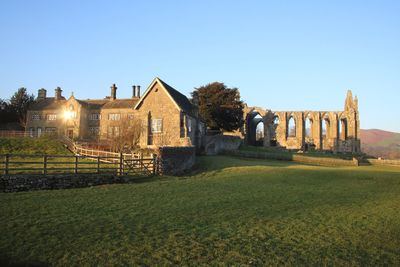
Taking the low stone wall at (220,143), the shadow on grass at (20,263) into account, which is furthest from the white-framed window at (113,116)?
the shadow on grass at (20,263)

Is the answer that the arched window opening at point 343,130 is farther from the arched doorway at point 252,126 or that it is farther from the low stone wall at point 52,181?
the low stone wall at point 52,181

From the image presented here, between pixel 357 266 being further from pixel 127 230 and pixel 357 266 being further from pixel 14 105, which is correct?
pixel 14 105

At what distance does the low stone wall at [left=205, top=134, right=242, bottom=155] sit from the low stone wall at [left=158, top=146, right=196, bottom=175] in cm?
1088

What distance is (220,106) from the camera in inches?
2176

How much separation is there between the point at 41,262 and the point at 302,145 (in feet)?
262

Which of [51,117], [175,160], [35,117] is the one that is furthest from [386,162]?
[35,117]

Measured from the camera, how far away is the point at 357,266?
6.65 metres

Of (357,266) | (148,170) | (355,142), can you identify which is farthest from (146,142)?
(355,142)

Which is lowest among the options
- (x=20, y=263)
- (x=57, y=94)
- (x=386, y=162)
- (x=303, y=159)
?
(x=386, y=162)

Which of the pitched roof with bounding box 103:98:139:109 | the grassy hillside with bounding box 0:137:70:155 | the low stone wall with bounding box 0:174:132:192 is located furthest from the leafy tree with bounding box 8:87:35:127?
the low stone wall with bounding box 0:174:132:192

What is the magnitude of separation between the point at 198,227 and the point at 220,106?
154 feet

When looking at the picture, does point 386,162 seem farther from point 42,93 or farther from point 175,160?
point 42,93

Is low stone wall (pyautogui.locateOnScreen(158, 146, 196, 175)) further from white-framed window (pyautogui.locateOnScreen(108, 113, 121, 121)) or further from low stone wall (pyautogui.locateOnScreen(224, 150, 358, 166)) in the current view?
white-framed window (pyautogui.locateOnScreen(108, 113, 121, 121))

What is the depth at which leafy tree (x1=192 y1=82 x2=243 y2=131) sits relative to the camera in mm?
55500
